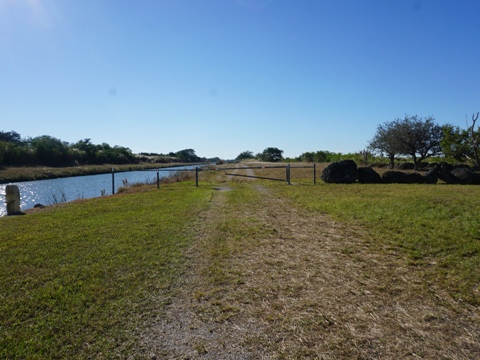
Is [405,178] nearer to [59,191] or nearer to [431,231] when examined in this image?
[431,231]

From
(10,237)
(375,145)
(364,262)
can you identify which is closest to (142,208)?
(10,237)

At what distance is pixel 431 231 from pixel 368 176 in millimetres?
11724

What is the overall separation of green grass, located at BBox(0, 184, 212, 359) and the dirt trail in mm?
432

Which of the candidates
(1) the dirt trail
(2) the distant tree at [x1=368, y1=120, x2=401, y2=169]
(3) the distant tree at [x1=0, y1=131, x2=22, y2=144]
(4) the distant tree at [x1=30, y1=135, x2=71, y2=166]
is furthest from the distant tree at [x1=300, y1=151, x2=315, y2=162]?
(3) the distant tree at [x1=0, y1=131, x2=22, y2=144]

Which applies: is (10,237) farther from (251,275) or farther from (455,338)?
(455,338)

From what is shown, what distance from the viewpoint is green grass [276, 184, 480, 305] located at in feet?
13.0

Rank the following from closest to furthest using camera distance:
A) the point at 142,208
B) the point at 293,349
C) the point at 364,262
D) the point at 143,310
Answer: the point at 293,349, the point at 143,310, the point at 364,262, the point at 142,208

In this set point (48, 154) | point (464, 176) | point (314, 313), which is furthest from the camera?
point (48, 154)

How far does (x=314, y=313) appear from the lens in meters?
3.10

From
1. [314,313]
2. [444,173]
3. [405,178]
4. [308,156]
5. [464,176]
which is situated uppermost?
[308,156]

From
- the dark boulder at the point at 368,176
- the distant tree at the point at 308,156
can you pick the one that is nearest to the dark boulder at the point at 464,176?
the dark boulder at the point at 368,176

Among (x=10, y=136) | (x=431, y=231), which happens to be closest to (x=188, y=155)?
(x=10, y=136)

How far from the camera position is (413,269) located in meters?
4.25

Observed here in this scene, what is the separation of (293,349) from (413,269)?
2760mm
